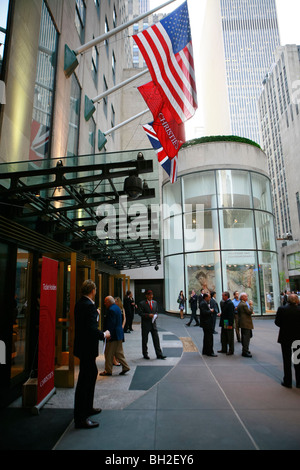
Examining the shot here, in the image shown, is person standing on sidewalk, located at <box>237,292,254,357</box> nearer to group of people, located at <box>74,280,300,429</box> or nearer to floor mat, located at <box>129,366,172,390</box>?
group of people, located at <box>74,280,300,429</box>

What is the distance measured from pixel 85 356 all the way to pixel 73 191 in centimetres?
401

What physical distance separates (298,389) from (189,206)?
614 inches

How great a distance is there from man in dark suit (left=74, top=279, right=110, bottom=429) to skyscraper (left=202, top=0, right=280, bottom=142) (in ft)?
473

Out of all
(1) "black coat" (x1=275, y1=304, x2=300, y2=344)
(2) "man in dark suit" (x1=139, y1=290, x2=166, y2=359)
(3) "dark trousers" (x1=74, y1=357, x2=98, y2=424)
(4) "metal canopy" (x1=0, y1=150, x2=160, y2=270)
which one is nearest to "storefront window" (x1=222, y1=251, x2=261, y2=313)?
(4) "metal canopy" (x1=0, y1=150, x2=160, y2=270)

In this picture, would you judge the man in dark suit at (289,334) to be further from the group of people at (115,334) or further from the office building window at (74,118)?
the office building window at (74,118)

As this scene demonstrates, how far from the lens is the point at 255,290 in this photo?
1825cm

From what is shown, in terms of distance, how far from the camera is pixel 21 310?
6195 mm

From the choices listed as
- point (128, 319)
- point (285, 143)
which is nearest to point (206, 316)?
point (128, 319)

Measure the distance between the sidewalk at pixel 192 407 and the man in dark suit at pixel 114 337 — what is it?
0.31 m

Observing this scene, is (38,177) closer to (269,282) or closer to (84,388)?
(84,388)

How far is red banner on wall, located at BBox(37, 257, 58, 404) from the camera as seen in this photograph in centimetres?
467
